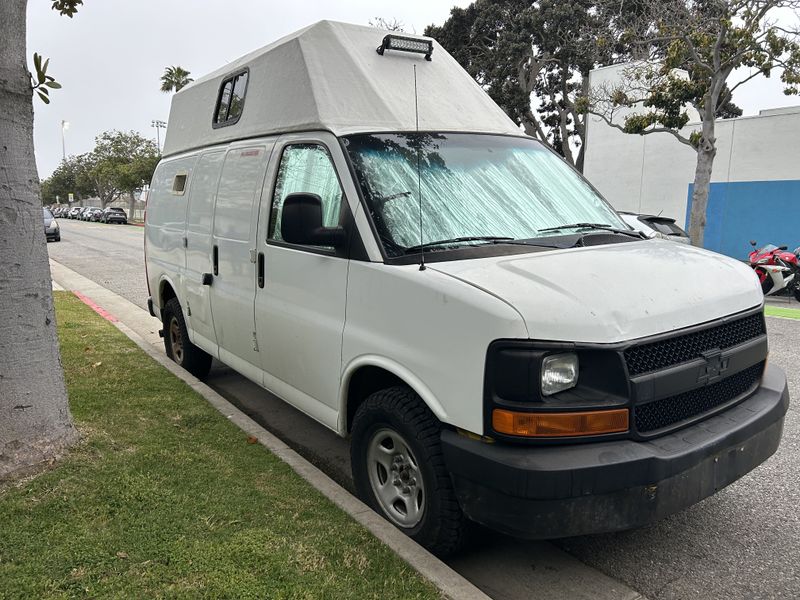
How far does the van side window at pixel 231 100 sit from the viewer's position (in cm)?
479

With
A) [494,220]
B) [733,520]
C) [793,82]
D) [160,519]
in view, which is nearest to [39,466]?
[160,519]

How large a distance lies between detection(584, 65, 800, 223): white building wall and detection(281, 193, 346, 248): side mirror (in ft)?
66.3

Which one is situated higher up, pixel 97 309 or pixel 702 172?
pixel 702 172

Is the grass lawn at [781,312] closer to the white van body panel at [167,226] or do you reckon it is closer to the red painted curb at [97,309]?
the white van body panel at [167,226]

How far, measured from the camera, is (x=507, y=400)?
250 cm

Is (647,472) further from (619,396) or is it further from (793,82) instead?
(793,82)

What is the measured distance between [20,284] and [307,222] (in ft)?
5.29

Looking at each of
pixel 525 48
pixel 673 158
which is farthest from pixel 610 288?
pixel 525 48

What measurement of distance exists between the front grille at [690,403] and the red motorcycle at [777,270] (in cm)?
1018

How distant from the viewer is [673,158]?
876 inches

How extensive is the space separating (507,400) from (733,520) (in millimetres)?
1937

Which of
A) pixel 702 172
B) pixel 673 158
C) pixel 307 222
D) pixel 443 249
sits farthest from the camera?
pixel 673 158

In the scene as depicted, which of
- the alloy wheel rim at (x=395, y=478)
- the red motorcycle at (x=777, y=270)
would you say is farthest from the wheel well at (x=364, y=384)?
the red motorcycle at (x=777, y=270)

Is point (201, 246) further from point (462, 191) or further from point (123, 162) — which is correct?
point (123, 162)
